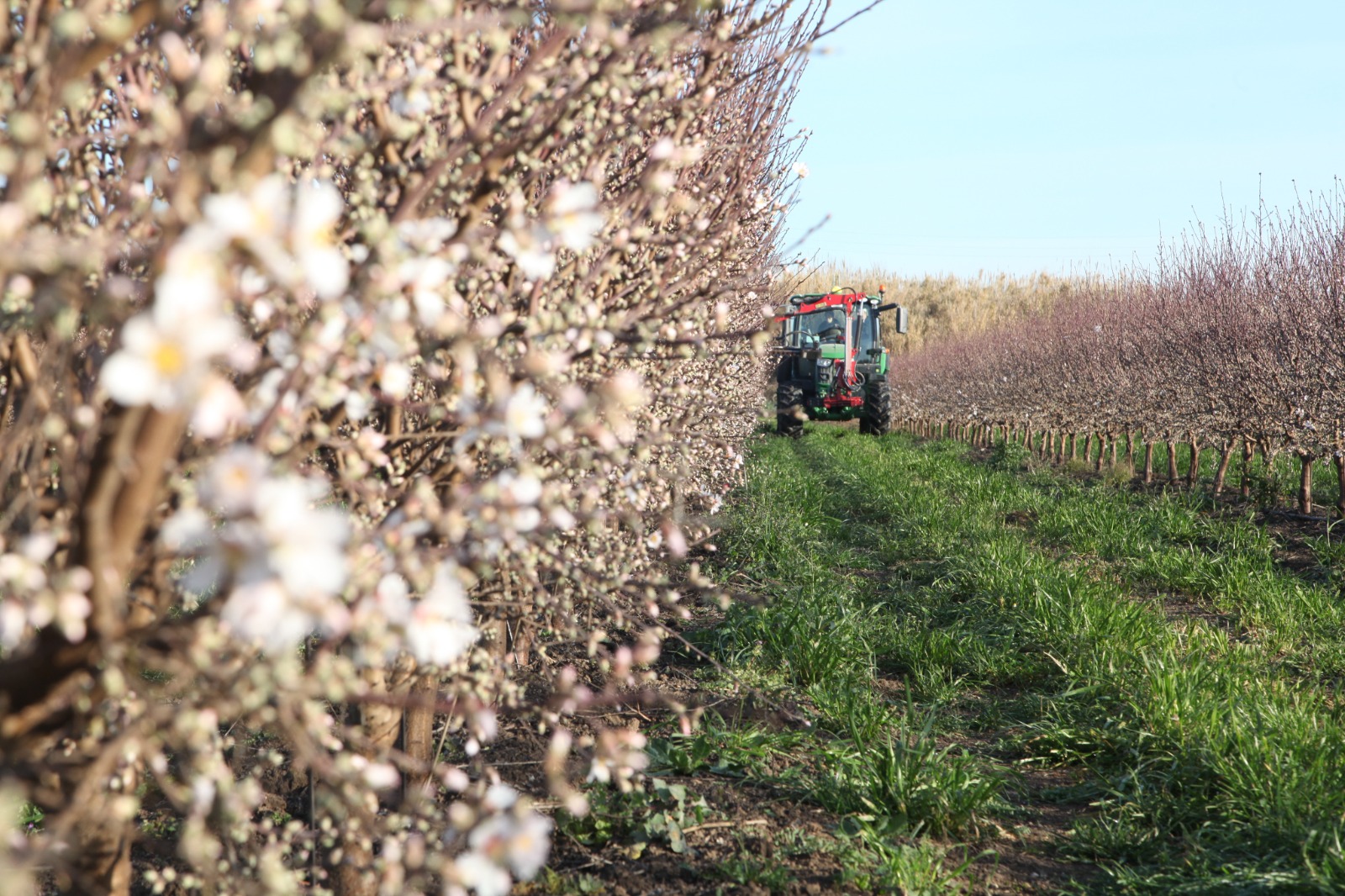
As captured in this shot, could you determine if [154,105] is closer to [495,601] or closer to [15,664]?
[15,664]

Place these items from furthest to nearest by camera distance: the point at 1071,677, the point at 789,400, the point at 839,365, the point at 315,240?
the point at 839,365 → the point at 789,400 → the point at 1071,677 → the point at 315,240

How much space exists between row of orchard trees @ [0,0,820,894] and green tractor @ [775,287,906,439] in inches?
707

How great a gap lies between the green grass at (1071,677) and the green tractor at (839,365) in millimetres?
11720

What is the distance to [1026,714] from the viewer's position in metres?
4.55

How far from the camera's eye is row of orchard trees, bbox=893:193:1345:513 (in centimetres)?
940

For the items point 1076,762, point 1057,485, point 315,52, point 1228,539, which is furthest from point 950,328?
point 315,52

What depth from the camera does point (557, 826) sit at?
328cm

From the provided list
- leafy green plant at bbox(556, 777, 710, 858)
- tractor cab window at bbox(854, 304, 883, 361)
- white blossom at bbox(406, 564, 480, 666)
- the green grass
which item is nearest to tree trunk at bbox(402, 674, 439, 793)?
leafy green plant at bbox(556, 777, 710, 858)

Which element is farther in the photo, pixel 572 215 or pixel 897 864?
pixel 897 864

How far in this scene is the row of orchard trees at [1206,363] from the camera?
30.8 ft

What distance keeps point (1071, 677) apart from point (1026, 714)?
1.07 feet

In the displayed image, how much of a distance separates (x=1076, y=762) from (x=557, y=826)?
2352 millimetres

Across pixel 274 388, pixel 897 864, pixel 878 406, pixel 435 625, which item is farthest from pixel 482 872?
pixel 878 406

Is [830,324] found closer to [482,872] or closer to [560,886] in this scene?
[560,886]
